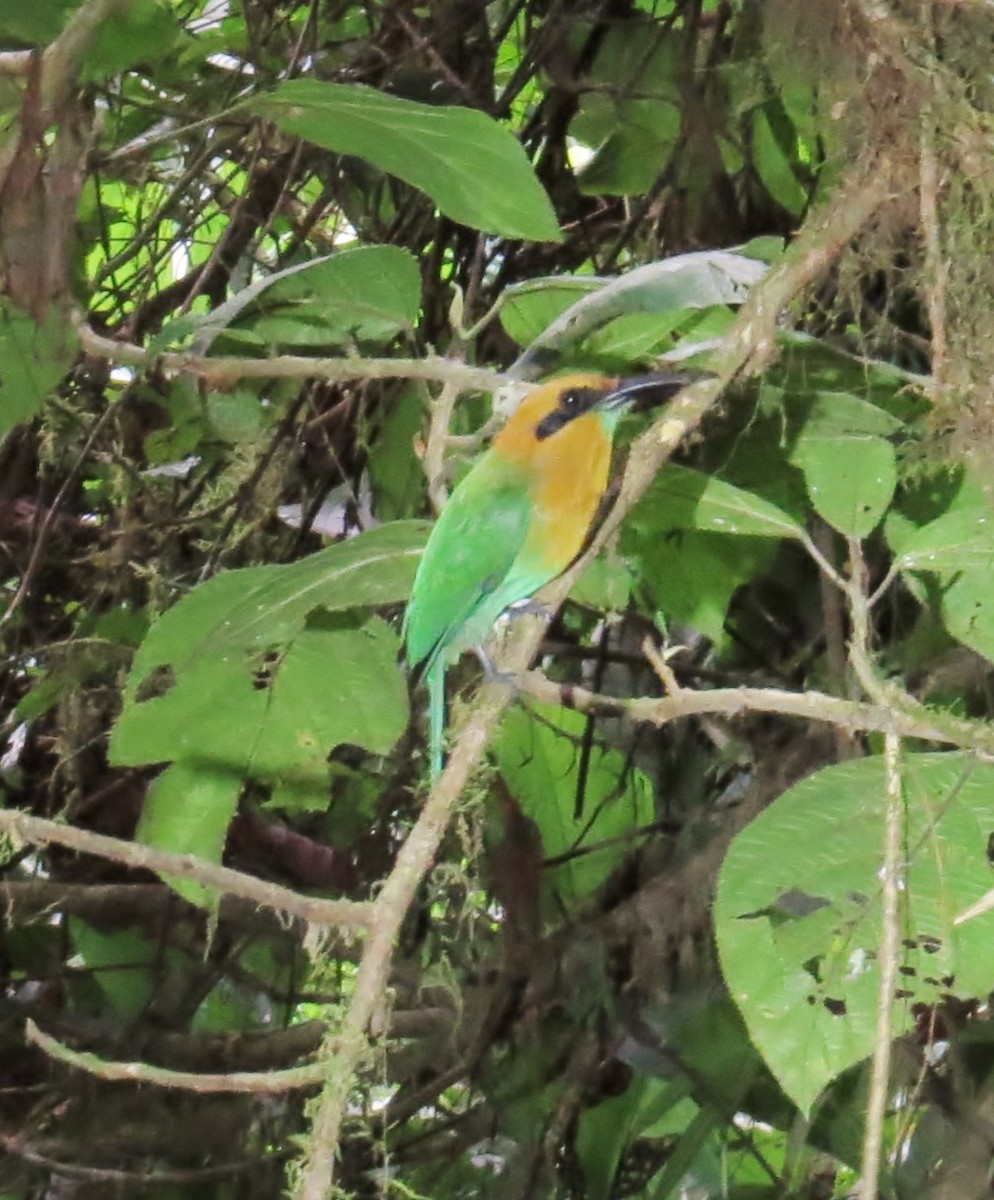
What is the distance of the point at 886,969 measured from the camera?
1093mm

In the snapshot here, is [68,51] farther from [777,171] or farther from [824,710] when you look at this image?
[777,171]

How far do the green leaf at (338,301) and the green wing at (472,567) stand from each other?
0.24 meters

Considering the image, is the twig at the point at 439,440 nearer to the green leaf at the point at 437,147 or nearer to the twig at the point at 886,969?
the green leaf at the point at 437,147

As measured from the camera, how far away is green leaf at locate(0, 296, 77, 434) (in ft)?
4.91

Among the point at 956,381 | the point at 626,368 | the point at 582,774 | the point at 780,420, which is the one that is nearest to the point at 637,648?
the point at 582,774

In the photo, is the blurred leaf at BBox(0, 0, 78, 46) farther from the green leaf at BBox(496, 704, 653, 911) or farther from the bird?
the green leaf at BBox(496, 704, 653, 911)

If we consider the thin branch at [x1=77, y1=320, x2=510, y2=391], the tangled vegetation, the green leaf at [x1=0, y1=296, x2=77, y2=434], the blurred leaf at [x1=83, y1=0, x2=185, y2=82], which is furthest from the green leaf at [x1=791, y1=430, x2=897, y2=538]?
the blurred leaf at [x1=83, y1=0, x2=185, y2=82]

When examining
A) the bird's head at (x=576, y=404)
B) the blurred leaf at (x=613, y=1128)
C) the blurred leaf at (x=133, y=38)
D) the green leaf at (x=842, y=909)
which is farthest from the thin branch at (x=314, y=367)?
the blurred leaf at (x=613, y=1128)

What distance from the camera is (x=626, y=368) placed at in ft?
5.94

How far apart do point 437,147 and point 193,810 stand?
29.1 inches

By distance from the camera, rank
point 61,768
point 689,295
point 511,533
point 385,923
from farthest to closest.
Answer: point 61,768 < point 511,533 < point 689,295 < point 385,923

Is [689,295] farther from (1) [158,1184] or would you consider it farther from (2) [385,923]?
(1) [158,1184]

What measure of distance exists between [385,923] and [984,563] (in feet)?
2.25

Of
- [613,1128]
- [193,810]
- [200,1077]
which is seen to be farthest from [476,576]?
[200,1077]
